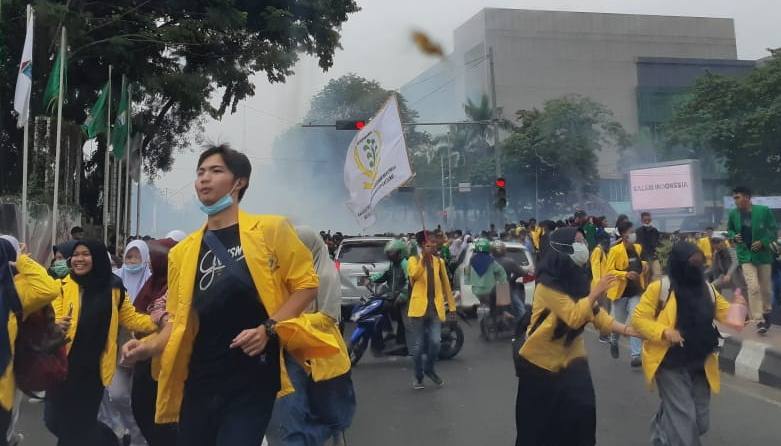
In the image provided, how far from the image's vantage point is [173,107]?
2433 cm

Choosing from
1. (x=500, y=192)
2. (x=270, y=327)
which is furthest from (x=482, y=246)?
(x=500, y=192)

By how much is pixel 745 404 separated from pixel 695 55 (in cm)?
6962

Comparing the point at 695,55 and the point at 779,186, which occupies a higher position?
the point at 695,55

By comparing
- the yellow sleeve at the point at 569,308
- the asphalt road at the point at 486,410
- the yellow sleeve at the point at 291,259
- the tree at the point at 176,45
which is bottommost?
the asphalt road at the point at 486,410

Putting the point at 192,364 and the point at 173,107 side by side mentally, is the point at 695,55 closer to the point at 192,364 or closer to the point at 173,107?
the point at 173,107

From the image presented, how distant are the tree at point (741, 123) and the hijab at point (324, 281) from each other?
35.8m

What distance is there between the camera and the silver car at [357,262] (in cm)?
1262

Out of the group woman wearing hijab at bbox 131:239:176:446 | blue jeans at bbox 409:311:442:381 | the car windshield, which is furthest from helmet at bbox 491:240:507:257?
woman wearing hijab at bbox 131:239:176:446

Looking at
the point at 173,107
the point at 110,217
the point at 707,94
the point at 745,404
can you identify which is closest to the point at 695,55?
the point at 707,94

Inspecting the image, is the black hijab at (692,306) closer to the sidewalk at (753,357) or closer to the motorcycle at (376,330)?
the sidewalk at (753,357)

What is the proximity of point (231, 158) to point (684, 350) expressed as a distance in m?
2.89

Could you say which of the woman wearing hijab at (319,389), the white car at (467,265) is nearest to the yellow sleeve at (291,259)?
the woman wearing hijab at (319,389)

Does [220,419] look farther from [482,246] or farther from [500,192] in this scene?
[500,192]

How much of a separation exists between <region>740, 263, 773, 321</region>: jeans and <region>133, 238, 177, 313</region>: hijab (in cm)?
738
